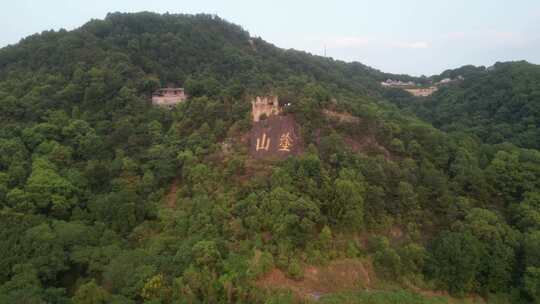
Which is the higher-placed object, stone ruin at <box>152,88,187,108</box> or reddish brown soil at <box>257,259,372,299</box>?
stone ruin at <box>152,88,187,108</box>

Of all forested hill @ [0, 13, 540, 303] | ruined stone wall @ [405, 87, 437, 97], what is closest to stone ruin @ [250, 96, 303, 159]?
forested hill @ [0, 13, 540, 303]

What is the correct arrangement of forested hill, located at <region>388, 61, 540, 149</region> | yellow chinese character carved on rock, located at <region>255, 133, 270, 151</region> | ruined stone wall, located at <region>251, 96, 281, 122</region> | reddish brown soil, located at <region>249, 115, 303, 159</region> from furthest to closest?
forested hill, located at <region>388, 61, 540, 149</region> → ruined stone wall, located at <region>251, 96, 281, 122</region> → yellow chinese character carved on rock, located at <region>255, 133, 270, 151</region> → reddish brown soil, located at <region>249, 115, 303, 159</region>

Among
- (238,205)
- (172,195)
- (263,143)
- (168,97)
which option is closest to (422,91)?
(168,97)

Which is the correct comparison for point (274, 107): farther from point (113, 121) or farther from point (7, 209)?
point (7, 209)

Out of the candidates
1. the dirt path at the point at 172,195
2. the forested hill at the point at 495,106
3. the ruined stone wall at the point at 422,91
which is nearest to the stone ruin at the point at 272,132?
the dirt path at the point at 172,195

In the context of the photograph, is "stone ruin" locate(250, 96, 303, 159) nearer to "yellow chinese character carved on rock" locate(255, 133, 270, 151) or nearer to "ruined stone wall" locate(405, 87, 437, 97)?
"yellow chinese character carved on rock" locate(255, 133, 270, 151)

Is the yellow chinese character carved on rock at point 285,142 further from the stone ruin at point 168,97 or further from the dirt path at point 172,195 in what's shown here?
the stone ruin at point 168,97
